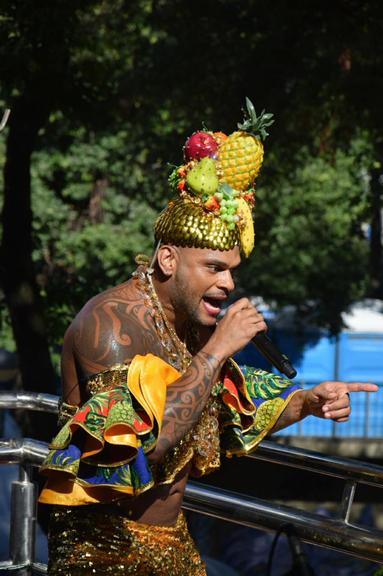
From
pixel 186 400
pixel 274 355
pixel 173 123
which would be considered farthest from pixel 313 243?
pixel 186 400

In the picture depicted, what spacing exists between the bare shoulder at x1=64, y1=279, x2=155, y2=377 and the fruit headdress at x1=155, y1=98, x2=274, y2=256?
0.80 ft

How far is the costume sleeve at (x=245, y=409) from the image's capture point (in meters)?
3.26

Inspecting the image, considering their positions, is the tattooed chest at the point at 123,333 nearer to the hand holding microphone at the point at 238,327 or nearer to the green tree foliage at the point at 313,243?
the hand holding microphone at the point at 238,327

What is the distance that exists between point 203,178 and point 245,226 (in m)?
0.20

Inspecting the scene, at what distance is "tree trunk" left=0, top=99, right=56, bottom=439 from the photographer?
8359 millimetres

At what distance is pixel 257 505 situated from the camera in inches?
134

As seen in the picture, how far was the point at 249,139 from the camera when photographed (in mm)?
3102

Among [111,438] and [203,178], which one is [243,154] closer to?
[203,178]

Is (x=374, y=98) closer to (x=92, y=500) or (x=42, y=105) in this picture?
(x=42, y=105)

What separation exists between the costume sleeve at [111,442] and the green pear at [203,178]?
24.5 inches

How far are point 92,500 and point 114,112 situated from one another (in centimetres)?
756

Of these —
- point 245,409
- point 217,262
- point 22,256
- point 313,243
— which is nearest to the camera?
point 217,262

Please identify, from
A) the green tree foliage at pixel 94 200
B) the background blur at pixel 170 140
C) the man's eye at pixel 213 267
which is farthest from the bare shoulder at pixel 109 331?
the green tree foliage at pixel 94 200

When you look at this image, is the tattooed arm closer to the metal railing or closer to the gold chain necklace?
the gold chain necklace
